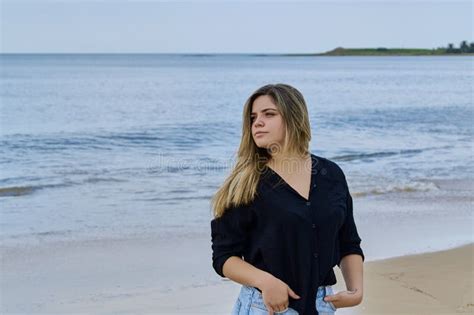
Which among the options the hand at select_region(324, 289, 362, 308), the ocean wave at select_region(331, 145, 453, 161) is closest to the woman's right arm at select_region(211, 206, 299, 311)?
the hand at select_region(324, 289, 362, 308)

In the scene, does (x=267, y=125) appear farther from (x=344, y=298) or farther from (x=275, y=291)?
(x=344, y=298)

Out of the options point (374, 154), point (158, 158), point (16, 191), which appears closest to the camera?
point (16, 191)

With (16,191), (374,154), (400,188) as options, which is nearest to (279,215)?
(400,188)

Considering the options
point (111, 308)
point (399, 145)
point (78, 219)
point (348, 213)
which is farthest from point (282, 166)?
point (399, 145)

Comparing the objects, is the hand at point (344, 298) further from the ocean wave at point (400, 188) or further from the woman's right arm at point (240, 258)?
the ocean wave at point (400, 188)

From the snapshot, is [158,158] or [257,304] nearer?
[257,304]

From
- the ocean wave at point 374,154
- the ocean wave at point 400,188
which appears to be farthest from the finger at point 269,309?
the ocean wave at point 374,154

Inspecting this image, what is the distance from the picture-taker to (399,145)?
1959cm

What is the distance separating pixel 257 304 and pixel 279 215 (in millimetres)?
346

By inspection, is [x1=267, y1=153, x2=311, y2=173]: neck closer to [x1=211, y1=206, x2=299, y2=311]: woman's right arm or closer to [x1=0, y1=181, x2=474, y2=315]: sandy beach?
[x1=211, y1=206, x2=299, y2=311]: woman's right arm

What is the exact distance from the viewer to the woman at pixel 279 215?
104 inches

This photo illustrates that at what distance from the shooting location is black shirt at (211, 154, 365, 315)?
2.64 metres

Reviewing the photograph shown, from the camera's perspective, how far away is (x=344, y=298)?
280 cm

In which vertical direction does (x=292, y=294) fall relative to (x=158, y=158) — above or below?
above
